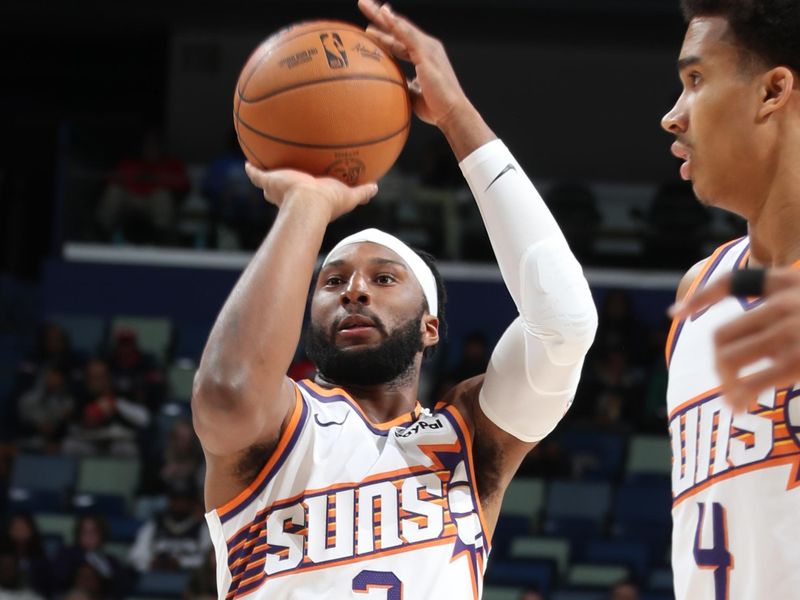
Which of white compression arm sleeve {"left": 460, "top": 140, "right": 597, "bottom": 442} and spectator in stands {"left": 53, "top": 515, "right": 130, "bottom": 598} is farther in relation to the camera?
spectator in stands {"left": 53, "top": 515, "right": 130, "bottom": 598}

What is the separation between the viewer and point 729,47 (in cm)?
240

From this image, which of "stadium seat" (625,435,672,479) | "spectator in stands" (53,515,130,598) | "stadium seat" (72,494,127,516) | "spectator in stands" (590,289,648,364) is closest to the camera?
"spectator in stands" (53,515,130,598)

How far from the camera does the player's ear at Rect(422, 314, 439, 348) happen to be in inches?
129

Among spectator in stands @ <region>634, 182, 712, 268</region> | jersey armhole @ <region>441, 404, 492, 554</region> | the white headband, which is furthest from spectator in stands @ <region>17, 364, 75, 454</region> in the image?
jersey armhole @ <region>441, 404, 492, 554</region>

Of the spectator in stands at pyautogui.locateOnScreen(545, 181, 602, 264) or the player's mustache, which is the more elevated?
the spectator in stands at pyautogui.locateOnScreen(545, 181, 602, 264)

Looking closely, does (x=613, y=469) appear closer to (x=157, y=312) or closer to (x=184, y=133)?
(x=157, y=312)

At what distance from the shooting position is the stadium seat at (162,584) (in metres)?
8.16

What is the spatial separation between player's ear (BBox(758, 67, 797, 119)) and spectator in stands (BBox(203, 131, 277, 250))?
27.3 ft

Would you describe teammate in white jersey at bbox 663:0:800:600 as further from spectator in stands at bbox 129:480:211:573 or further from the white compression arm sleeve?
spectator in stands at bbox 129:480:211:573

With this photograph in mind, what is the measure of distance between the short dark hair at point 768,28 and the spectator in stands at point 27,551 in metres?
7.15

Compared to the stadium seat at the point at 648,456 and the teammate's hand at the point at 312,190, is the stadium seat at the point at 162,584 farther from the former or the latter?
the teammate's hand at the point at 312,190

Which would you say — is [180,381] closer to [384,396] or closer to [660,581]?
[660,581]

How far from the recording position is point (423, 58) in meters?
2.95

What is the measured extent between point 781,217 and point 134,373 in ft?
27.7
